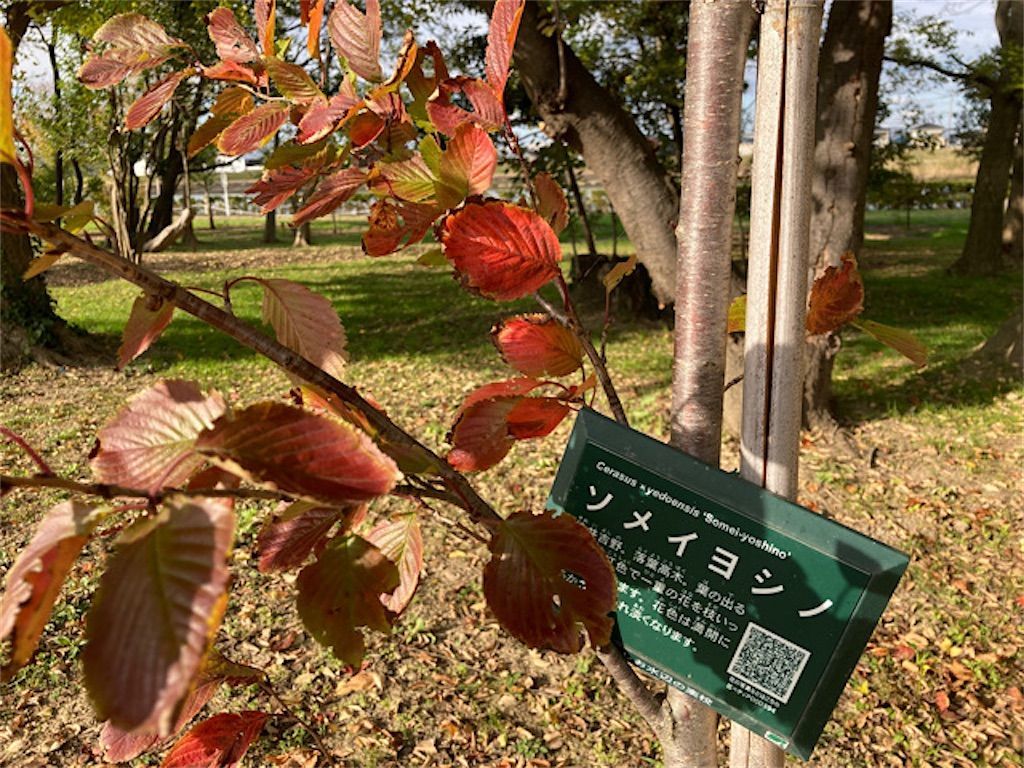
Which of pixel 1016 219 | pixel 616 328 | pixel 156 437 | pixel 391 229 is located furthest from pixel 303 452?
pixel 1016 219

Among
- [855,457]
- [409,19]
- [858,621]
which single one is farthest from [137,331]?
[409,19]

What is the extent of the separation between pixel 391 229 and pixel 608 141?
338 centimetres

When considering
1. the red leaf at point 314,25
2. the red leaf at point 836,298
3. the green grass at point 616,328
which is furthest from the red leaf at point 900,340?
the green grass at point 616,328

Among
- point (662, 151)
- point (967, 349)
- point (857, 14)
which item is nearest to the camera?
point (857, 14)

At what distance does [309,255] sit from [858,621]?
1445 centimetres

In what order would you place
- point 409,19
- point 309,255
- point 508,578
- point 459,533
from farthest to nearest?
point 309,255 < point 409,19 < point 459,533 < point 508,578

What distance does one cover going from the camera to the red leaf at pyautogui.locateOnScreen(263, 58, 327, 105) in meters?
0.81

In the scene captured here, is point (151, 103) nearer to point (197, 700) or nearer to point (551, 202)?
point (551, 202)

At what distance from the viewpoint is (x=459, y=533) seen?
0.94m

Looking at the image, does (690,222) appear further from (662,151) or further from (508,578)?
(662,151)

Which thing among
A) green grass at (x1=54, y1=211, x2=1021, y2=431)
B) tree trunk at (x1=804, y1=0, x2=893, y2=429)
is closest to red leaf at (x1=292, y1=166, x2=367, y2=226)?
tree trunk at (x1=804, y1=0, x2=893, y2=429)

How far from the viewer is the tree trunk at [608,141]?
13.0 ft

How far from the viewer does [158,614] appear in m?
0.39

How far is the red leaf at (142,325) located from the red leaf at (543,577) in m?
0.32
